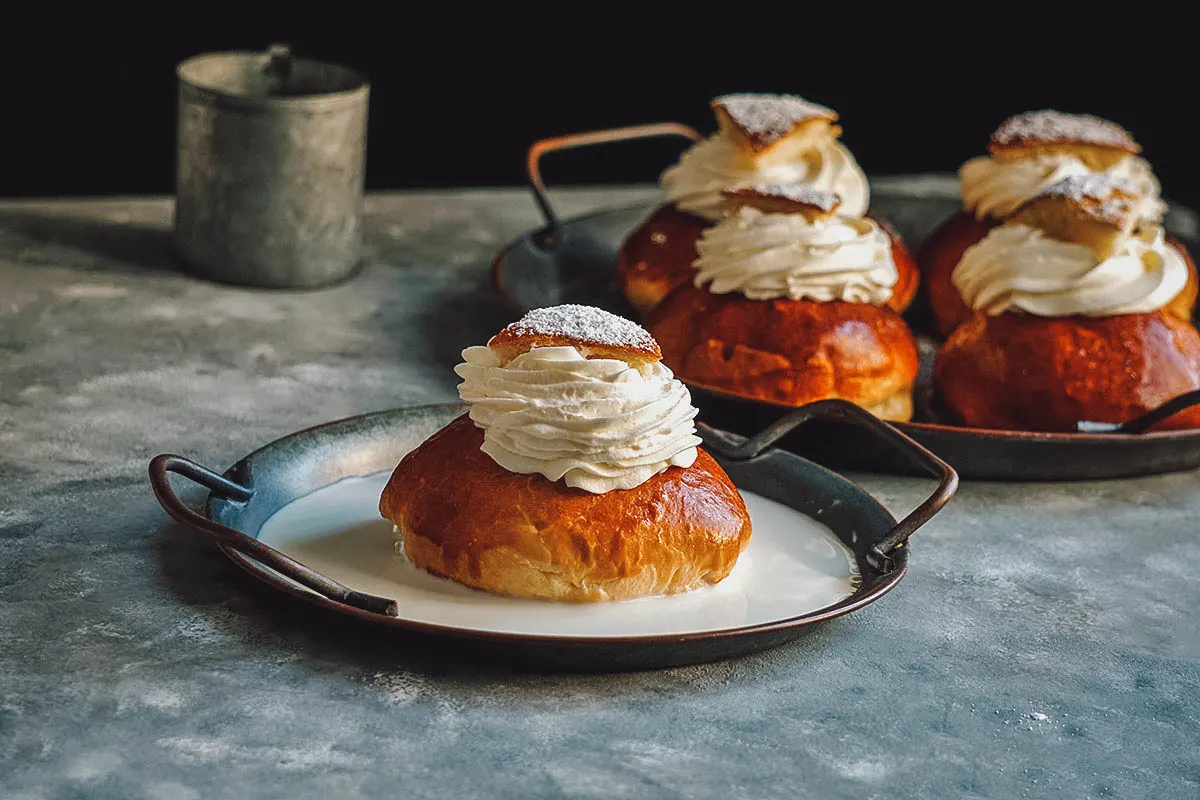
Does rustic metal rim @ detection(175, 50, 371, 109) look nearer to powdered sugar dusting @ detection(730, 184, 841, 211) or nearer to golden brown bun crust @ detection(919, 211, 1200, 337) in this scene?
powdered sugar dusting @ detection(730, 184, 841, 211)

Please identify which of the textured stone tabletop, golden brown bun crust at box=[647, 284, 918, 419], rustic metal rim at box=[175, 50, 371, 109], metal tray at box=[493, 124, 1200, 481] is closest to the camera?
the textured stone tabletop

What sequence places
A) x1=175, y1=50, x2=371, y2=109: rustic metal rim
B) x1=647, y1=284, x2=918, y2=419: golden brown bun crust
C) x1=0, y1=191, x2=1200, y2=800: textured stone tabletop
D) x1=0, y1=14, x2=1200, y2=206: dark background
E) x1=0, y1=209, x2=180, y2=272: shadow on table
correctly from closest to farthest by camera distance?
x1=0, y1=191, x2=1200, y2=800: textured stone tabletop
x1=647, y1=284, x2=918, y2=419: golden brown bun crust
x1=175, y1=50, x2=371, y2=109: rustic metal rim
x1=0, y1=209, x2=180, y2=272: shadow on table
x1=0, y1=14, x2=1200, y2=206: dark background

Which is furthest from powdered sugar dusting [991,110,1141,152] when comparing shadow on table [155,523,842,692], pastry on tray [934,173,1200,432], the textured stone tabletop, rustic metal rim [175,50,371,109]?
shadow on table [155,523,842,692]

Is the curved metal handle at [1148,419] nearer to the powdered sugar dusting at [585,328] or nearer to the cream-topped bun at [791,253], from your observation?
the cream-topped bun at [791,253]

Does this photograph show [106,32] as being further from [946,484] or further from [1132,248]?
[946,484]

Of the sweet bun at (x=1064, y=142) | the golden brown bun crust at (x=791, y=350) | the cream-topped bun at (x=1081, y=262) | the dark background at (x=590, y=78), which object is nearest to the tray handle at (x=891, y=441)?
the golden brown bun crust at (x=791, y=350)

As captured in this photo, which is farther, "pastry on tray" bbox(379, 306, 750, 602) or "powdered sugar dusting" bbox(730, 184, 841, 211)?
"powdered sugar dusting" bbox(730, 184, 841, 211)
